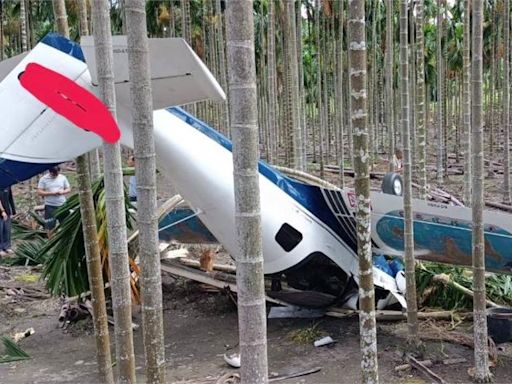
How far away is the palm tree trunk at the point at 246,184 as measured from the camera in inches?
104

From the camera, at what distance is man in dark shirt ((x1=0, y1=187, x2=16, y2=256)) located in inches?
482

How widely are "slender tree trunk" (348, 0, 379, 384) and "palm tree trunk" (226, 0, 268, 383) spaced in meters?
1.63

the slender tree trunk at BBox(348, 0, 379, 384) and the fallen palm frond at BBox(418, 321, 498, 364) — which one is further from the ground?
the slender tree trunk at BBox(348, 0, 379, 384)

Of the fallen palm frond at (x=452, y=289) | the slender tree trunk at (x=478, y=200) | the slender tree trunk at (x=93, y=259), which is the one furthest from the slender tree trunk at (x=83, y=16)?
the fallen palm frond at (x=452, y=289)

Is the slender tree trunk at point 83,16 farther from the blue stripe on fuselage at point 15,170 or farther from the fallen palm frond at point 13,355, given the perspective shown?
the fallen palm frond at point 13,355

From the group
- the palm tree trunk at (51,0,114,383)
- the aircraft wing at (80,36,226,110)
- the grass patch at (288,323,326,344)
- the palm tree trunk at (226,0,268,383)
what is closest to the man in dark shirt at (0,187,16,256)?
the grass patch at (288,323,326,344)

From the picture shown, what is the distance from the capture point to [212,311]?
30.8ft

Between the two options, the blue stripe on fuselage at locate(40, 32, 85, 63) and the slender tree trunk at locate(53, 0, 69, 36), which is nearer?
the slender tree trunk at locate(53, 0, 69, 36)

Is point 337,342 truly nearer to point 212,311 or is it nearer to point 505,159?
point 212,311

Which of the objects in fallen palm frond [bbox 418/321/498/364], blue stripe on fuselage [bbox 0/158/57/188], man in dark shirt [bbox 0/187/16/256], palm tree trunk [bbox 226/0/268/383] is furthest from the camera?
man in dark shirt [bbox 0/187/16/256]

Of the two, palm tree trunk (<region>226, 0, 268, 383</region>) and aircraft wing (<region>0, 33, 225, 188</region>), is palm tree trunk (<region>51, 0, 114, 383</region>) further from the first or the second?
palm tree trunk (<region>226, 0, 268, 383</region>)

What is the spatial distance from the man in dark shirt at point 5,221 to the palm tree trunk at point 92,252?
7486 millimetres

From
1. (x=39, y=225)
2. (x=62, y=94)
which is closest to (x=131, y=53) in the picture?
(x=62, y=94)

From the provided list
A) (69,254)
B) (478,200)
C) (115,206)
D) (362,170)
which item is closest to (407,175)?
(478,200)
